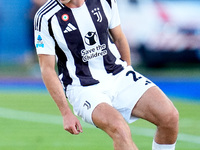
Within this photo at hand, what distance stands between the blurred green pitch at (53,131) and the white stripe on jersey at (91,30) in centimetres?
255

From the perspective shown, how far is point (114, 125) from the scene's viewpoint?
6363 mm

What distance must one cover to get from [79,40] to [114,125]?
1.07 m

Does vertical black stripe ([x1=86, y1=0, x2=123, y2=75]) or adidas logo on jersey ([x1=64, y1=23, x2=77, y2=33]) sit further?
vertical black stripe ([x1=86, y1=0, x2=123, y2=75])

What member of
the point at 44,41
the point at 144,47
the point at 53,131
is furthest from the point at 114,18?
the point at 144,47

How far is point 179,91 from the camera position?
16609mm

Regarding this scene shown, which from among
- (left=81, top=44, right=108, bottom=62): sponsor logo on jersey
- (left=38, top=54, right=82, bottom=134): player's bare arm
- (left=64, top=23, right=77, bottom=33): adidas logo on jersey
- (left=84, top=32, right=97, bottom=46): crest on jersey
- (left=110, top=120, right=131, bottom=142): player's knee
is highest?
(left=64, top=23, right=77, bottom=33): adidas logo on jersey

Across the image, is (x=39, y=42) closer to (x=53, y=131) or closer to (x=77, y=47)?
(x=77, y=47)

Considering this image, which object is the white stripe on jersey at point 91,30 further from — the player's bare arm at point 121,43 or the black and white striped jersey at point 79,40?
the player's bare arm at point 121,43

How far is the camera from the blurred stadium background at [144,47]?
1736 centimetres

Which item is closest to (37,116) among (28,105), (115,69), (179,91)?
(28,105)

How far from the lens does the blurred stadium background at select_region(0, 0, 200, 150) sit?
17.4 m

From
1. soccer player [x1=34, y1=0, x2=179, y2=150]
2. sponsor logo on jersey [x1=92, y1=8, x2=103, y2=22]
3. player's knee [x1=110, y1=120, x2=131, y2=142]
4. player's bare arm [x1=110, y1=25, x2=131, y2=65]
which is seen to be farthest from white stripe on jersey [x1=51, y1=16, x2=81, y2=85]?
player's knee [x1=110, y1=120, x2=131, y2=142]

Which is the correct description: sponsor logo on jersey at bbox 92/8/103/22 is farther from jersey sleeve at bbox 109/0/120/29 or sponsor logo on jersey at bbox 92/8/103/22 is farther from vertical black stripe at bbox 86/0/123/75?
jersey sleeve at bbox 109/0/120/29

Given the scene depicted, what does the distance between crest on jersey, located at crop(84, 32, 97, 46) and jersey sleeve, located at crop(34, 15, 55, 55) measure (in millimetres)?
341
